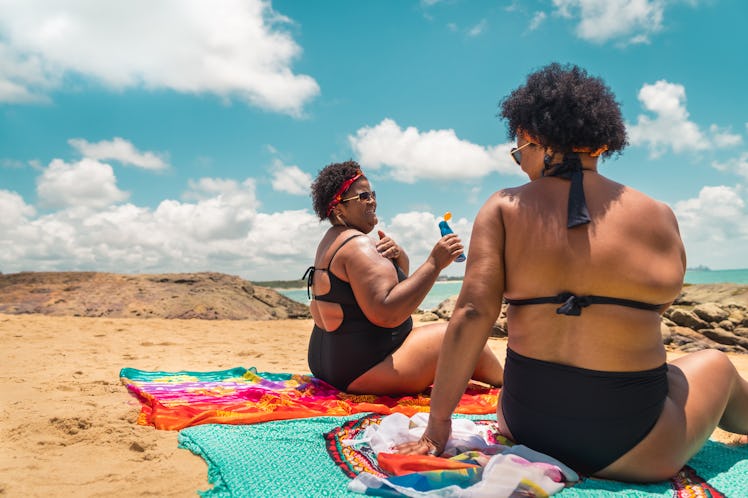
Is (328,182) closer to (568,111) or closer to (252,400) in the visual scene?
(252,400)

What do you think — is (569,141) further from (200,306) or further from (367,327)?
(200,306)

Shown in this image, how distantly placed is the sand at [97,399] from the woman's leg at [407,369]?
1343mm

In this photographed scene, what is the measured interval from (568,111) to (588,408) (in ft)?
3.84

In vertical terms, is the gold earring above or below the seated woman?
above

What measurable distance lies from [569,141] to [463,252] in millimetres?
1384

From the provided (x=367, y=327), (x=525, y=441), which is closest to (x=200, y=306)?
(x=367, y=327)

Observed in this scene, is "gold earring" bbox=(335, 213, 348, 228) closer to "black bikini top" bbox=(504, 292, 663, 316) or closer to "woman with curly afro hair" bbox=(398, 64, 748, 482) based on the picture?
"woman with curly afro hair" bbox=(398, 64, 748, 482)

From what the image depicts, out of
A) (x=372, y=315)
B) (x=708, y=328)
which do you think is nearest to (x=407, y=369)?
(x=372, y=315)

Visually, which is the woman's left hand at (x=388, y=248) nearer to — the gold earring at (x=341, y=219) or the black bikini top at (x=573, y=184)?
the gold earring at (x=341, y=219)

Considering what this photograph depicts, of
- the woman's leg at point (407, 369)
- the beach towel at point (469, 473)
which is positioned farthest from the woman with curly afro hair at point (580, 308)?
the woman's leg at point (407, 369)

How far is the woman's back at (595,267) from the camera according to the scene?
200 cm

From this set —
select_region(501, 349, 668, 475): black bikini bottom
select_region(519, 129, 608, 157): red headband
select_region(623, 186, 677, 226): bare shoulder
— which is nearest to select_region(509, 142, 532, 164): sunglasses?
select_region(519, 129, 608, 157): red headband

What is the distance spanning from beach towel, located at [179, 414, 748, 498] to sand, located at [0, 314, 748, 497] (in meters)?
0.13

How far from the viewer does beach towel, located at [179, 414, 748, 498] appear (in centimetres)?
211
